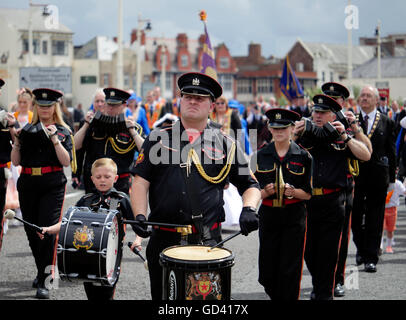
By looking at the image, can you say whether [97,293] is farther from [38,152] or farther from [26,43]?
[26,43]

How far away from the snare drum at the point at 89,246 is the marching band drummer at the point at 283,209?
163 cm

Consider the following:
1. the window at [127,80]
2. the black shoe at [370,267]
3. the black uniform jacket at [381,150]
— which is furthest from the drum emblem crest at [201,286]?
the window at [127,80]

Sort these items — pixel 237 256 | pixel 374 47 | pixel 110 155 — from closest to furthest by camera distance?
pixel 110 155, pixel 237 256, pixel 374 47

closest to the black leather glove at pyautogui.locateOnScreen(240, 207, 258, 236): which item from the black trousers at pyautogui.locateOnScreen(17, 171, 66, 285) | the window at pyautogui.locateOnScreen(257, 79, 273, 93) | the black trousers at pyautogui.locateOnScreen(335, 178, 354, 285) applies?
the black trousers at pyautogui.locateOnScreen(335, 178, 354, 285)

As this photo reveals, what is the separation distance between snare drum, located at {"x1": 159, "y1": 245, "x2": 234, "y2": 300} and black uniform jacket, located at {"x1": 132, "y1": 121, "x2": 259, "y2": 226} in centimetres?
54

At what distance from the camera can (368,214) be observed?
892 centimetres

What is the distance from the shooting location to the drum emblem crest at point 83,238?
508 cm

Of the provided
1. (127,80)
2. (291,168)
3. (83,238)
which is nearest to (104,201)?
(83,238)

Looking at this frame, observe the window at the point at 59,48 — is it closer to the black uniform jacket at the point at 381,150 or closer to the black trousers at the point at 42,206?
the black uniform jacket at the point at 381,150

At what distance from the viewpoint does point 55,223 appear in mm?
7266

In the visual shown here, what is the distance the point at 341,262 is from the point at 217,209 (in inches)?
124

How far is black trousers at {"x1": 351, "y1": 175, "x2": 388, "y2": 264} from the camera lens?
28.8ft

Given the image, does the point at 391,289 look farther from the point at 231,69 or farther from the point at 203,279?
the point at 231,69

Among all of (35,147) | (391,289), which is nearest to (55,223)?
(35,147)
